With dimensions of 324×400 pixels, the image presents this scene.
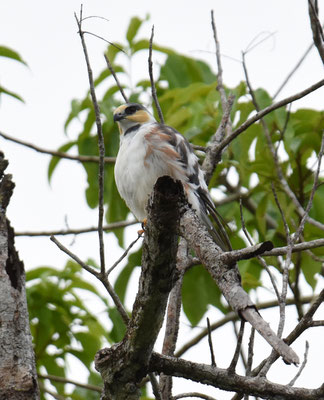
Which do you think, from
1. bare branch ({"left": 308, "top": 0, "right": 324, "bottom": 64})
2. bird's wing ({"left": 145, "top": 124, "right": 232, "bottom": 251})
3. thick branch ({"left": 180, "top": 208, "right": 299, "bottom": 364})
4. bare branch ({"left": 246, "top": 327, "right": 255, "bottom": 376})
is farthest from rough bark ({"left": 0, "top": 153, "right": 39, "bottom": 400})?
bare branch ({"left": 308, "top": 0, "right": 324, "bottom": 64})

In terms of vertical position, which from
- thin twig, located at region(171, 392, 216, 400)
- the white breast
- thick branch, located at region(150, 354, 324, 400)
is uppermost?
the white breast

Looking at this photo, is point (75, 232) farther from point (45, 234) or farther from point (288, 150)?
point (288, 150)

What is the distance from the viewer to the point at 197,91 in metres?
4.86

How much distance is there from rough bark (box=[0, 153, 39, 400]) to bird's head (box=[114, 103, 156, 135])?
2.10 metres

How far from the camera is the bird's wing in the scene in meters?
4.17

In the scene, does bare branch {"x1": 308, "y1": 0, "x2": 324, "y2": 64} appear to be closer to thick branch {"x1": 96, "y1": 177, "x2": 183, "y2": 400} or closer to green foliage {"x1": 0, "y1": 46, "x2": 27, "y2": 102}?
thick branch {"x1": 96, "y1": 177, "x2": 183, "y2": 400}

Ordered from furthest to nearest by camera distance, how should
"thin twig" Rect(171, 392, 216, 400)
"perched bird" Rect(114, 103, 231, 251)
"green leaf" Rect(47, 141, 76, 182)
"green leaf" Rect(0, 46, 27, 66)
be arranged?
"green leaf" Rect(47, 141, 76, 182) < "green leaf" Rect(0, 46, 27, 66) < "perched bird" Rect(114, 103, 231, 251) < "thin twig" Rect(171, 392, 216, 400)

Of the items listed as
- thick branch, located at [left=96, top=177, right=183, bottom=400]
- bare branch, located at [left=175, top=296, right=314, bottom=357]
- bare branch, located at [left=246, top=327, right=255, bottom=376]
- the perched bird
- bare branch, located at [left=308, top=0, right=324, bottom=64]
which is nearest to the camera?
thick branch, located at [left=96, top=177, right=183, bottom=400]

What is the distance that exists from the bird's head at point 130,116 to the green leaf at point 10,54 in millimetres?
Result: 890

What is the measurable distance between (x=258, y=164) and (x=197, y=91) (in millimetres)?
779

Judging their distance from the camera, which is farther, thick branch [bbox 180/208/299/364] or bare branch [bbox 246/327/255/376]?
bare branch [bbox 246/327/255/376]

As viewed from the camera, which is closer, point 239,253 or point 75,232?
point 239,253

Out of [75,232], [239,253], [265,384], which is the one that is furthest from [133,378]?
[75,232]

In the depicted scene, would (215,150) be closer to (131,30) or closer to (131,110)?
(131,110)
